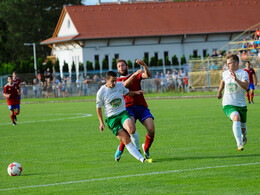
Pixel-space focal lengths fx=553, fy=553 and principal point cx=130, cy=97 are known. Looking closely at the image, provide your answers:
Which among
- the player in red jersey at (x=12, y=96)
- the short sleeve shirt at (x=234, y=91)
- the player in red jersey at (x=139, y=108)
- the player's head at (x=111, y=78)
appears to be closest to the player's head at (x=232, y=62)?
the short sleeve shirt at (x=234, y=91)

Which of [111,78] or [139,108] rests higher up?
[111,78]

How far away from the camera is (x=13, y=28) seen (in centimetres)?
8238

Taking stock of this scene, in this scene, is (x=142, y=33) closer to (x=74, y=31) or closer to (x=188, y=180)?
(x=74, y=31)

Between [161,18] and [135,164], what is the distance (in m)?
59.1

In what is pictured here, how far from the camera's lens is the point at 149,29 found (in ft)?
218

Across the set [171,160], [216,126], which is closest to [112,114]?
[171,160]

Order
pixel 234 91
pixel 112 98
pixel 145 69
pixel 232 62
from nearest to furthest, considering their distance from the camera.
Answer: pixel 112 98
pixel 145 69
pixel 232 62
pixel 234 91

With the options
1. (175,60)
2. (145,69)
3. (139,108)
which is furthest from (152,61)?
(145,69)

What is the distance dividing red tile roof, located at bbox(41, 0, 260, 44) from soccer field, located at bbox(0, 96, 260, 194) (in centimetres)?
4904

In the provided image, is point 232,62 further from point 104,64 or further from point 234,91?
point 104,64

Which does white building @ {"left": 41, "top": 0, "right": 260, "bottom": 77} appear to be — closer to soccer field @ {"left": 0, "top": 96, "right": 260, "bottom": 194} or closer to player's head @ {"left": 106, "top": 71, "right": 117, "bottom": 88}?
soccer field @ {"left": 0, "top": 96, "right": 260, "bottom": 194}

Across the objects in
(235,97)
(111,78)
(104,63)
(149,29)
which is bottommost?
(235,97)

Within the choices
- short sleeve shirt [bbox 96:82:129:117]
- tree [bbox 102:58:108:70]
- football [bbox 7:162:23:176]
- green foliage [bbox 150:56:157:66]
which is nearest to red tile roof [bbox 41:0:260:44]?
tree [bbox 102:58:108:70]

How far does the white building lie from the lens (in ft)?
217
